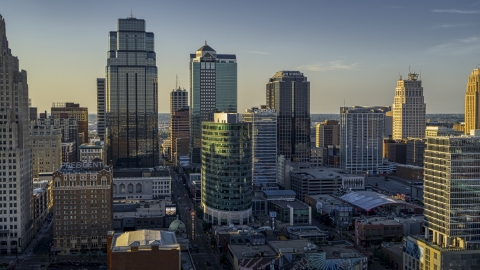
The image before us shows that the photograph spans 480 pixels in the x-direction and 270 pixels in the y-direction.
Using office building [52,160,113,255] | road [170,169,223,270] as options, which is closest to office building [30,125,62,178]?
road [170,169,223,270]

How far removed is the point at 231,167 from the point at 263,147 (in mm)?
54450

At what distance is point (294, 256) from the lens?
98.2 meters

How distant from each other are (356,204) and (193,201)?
51946 mm

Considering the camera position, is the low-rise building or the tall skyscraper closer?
the low-rise building

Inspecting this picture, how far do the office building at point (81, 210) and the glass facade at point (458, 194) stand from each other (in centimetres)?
6547

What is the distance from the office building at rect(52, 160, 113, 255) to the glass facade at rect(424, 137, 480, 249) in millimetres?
65473

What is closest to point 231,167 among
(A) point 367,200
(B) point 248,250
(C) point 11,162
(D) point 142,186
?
(B) point 248,250

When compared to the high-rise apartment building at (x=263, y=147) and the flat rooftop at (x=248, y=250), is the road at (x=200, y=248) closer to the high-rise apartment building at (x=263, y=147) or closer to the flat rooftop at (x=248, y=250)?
the flat rooftop at (x=248, y=250)

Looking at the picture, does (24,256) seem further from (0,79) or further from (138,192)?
→ (138,192)

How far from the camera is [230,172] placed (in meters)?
139

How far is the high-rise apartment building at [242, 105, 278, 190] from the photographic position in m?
192

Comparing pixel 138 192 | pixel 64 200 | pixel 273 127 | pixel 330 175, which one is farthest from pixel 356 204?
pixel 64 200

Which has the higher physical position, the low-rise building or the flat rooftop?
the low-rise building

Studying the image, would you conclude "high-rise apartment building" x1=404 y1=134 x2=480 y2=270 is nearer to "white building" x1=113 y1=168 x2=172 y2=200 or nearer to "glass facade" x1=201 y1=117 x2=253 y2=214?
"glass facade" x1=201 y1=117 x2=253 y2=214
